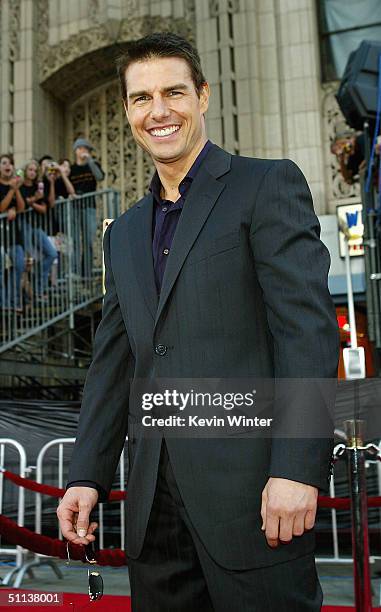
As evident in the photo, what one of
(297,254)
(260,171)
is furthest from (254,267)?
(260,171)

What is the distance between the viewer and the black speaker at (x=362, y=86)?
8.76 m

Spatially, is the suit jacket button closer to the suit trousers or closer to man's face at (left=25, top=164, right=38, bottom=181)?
Answer: the suit trousers

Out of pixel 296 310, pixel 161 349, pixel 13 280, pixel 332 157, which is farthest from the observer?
pixel 332 157

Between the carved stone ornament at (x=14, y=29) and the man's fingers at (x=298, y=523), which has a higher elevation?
the carved stone ornament at (x=14, y=29)

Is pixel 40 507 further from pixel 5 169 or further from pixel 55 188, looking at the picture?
pixel 55 188

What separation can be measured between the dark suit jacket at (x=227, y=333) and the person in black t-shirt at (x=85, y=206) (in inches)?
327

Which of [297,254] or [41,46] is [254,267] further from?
[41,46]

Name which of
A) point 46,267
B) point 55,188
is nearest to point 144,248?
point 46,267

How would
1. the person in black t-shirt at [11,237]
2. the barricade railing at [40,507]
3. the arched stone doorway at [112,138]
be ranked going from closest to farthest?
1. the barricade railing at [40,507]
2. the person in black t-shirt at [11,237]
3. the arched stone doorway at [112,138]

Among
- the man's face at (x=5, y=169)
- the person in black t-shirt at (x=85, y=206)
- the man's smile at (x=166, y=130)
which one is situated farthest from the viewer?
the person in black t-shirt at (x=85, y=206)

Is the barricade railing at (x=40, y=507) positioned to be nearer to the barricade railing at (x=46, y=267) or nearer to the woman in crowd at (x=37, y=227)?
the barricade railing at (x=46, y=267)

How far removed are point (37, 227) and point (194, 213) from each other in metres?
7.95

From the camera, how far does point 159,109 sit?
190cm

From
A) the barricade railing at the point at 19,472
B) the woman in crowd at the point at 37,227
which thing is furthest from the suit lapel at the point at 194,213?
the woman in crowd at the point at 37,227
